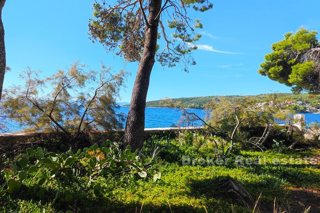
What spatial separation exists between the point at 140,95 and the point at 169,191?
3.46m

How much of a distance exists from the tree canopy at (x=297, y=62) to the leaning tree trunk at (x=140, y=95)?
10.2 metres

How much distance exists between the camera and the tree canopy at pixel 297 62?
16.4 metres

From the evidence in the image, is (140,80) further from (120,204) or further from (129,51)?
(120,204)

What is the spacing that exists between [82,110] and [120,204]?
534 centimetres

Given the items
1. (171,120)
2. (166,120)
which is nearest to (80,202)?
(171,120)

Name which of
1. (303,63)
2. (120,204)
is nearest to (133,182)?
(120,204)

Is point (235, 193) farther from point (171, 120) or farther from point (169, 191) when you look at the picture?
point (171, 120)

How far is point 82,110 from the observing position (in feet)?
30.8

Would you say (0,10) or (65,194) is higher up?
(0,10)

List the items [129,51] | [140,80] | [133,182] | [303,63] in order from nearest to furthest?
[133,182] → [140,80] → [129,51] → [303,63]

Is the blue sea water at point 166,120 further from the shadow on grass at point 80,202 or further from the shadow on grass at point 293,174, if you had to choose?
the shadow on grass at point 80,202

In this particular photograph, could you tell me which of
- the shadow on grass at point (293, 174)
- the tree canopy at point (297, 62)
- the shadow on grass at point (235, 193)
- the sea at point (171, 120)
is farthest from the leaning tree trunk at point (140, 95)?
the tree canopy at point (297, 62)

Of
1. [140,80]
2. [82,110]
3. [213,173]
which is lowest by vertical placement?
[213,173]

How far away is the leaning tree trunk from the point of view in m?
8.19
